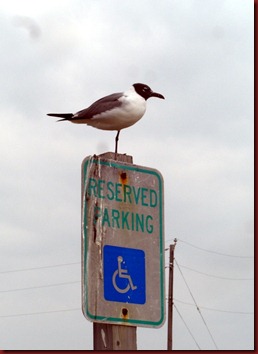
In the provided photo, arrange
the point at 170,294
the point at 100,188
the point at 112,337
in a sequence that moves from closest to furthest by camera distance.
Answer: the point at 112,337, the point at 100,188, the point at 170,294

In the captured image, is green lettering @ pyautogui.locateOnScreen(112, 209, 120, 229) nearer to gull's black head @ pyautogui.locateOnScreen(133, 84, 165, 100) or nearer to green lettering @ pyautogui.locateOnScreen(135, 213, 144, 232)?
green lettering @ pyautogui.locateOnScreen(135, 213, 144, 232)

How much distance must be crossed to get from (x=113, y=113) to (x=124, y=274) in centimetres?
197

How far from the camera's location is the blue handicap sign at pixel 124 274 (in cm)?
420

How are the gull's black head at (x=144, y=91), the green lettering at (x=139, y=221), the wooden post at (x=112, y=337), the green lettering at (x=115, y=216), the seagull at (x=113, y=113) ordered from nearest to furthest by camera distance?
1. the wooden post at (x=112, y=337)
2. the green lettering at (x=115, y=216)
3. the green lettering at (x=139, y=221)
4. the seagull at (x=113, y=113)
5. the gull's black head at (x=144, y=91)

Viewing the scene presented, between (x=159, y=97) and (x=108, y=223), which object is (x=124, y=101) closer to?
(x=159, y=97)

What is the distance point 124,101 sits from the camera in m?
6.12

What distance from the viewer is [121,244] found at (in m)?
4.32

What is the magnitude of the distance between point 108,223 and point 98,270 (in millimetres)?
267

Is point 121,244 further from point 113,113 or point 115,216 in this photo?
point 113,113

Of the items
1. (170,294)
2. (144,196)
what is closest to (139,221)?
(144,196)

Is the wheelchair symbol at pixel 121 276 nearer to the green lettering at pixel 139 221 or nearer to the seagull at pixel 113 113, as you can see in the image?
the green lettering at pixel 139 221

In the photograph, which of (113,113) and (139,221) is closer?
(139,221)

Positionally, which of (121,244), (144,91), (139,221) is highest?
(144,91)

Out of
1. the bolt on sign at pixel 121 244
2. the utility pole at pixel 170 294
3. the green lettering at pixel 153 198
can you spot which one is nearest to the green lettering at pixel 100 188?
the bolt on sign at pixel 121 244
